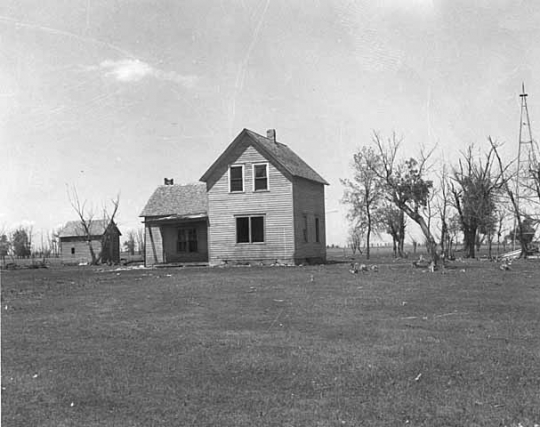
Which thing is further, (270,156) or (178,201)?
(178,201)

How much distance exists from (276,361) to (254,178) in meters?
23.9

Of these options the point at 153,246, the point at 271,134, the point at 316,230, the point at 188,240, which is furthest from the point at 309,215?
the point at 153,246

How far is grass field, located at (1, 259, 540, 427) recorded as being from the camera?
21.6 feet

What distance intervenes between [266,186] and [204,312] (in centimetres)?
1876

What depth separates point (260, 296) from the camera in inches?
647

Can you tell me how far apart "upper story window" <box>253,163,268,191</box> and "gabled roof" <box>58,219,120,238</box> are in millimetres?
29994

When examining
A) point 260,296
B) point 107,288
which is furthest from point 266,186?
point 260,296

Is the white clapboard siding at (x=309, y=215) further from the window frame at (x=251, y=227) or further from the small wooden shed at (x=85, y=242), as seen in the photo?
the small wooden shed at (x=85, y=242)

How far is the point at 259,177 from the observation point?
105 ft

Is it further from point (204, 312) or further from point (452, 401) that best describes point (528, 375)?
point (204, 312)

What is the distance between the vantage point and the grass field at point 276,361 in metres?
6.59

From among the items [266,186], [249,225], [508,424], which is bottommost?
[508,424]

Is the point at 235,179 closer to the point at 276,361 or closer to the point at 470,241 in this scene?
the point at 470,241

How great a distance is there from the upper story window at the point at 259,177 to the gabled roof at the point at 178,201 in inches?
185
